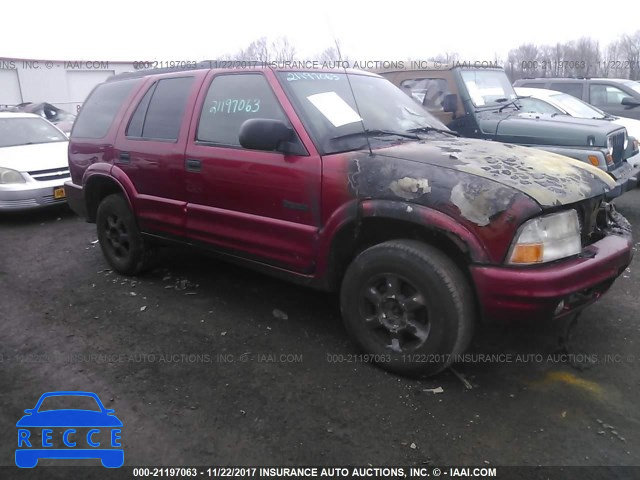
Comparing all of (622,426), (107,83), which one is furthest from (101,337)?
(622,426)

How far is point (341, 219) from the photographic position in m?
3.11

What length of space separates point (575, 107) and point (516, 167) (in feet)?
20.2

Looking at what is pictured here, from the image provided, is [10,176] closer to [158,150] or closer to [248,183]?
[158,150]

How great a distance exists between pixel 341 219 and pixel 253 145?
0.73 meters

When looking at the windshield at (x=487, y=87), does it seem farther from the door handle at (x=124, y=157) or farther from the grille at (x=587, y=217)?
the door handle at (x=124, y=157)

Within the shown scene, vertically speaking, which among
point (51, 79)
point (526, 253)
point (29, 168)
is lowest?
point (526, 253)

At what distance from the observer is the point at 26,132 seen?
816cm

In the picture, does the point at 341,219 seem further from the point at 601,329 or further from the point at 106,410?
the point at 601,329

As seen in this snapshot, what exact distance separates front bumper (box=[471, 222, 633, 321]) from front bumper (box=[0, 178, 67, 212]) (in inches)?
243

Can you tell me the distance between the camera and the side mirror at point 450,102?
6371 millimetres

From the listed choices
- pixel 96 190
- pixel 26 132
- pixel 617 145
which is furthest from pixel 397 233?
Result: pixel 26 132

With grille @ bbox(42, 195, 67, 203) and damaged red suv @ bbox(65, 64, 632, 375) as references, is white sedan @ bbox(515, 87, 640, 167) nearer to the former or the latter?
damaged red suv @ bbox(65, 64, 632, 375)

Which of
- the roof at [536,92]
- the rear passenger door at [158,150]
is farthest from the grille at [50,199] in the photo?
the roof at [536,92]

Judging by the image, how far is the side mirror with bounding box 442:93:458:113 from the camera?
6.37m
